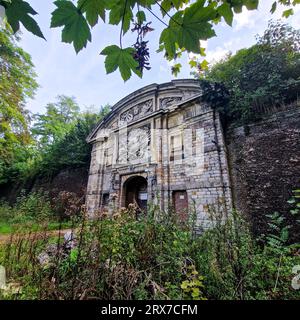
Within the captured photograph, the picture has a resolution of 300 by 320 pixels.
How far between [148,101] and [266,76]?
4.35 metres

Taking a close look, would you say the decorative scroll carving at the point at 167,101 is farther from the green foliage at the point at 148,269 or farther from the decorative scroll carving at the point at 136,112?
the green foliage at the point at 148,269

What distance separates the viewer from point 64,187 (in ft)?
33.4

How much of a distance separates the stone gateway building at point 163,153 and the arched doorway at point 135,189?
30mm

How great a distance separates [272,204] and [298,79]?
11.1 ft

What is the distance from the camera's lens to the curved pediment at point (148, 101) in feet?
20.8

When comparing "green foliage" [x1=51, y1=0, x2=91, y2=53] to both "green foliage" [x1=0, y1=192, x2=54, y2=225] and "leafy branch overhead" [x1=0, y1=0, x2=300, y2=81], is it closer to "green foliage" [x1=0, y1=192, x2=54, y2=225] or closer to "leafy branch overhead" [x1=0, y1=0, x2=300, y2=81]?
"leafy branch overhead" [x1=0, y1=0, x2=300, y2=81]

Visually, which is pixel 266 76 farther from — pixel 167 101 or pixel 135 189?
pixel 135 189

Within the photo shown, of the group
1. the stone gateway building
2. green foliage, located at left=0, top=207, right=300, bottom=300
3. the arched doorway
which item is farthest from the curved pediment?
green foliage, located at left=0, top=207, right=300, bottom=300

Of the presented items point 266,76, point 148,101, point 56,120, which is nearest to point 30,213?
point 148,101

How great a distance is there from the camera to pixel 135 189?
760cm

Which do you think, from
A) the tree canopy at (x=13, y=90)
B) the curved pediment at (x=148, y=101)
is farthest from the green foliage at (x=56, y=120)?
the curved pediment at (x=148, y=101)

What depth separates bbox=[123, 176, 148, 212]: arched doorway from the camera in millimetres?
7305
